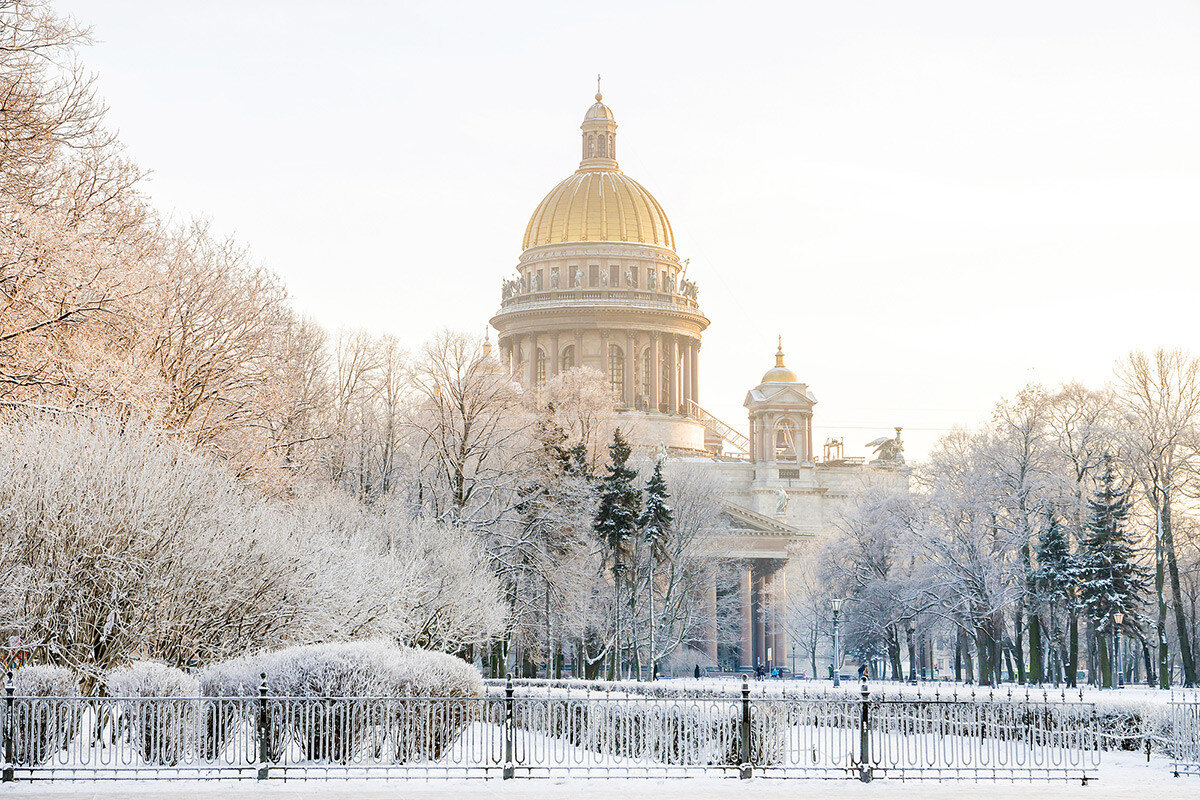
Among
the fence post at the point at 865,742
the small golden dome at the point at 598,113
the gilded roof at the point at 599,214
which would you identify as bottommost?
the fence post at the point at 865,742

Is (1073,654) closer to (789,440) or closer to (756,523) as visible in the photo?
(756,523)

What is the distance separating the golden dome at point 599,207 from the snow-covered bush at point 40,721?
96274 millimetres

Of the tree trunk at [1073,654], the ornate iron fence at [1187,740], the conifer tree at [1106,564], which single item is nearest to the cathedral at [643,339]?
the conifer tree at [1106,564]

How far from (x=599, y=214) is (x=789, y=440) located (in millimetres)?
21615

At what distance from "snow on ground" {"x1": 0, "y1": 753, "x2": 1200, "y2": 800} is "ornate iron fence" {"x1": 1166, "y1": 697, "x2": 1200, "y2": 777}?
1.57m

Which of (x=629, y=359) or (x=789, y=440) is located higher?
(x=629, y=359)

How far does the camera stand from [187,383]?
128 feet

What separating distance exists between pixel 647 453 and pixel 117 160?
168 feet

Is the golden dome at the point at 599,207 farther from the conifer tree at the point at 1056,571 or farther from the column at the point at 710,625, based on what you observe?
the conifer tree at the point at 1056,571

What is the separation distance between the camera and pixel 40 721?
69.7 ft

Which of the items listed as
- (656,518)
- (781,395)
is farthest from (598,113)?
(656,518)

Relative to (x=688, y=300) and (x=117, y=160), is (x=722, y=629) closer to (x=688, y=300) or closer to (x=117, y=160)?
(x=688, y=300)

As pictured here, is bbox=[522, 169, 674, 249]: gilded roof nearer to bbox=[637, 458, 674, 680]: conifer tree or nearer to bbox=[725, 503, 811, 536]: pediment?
bbox=[725, 503, 811, 536]: pediment

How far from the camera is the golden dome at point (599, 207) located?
4633 inches
